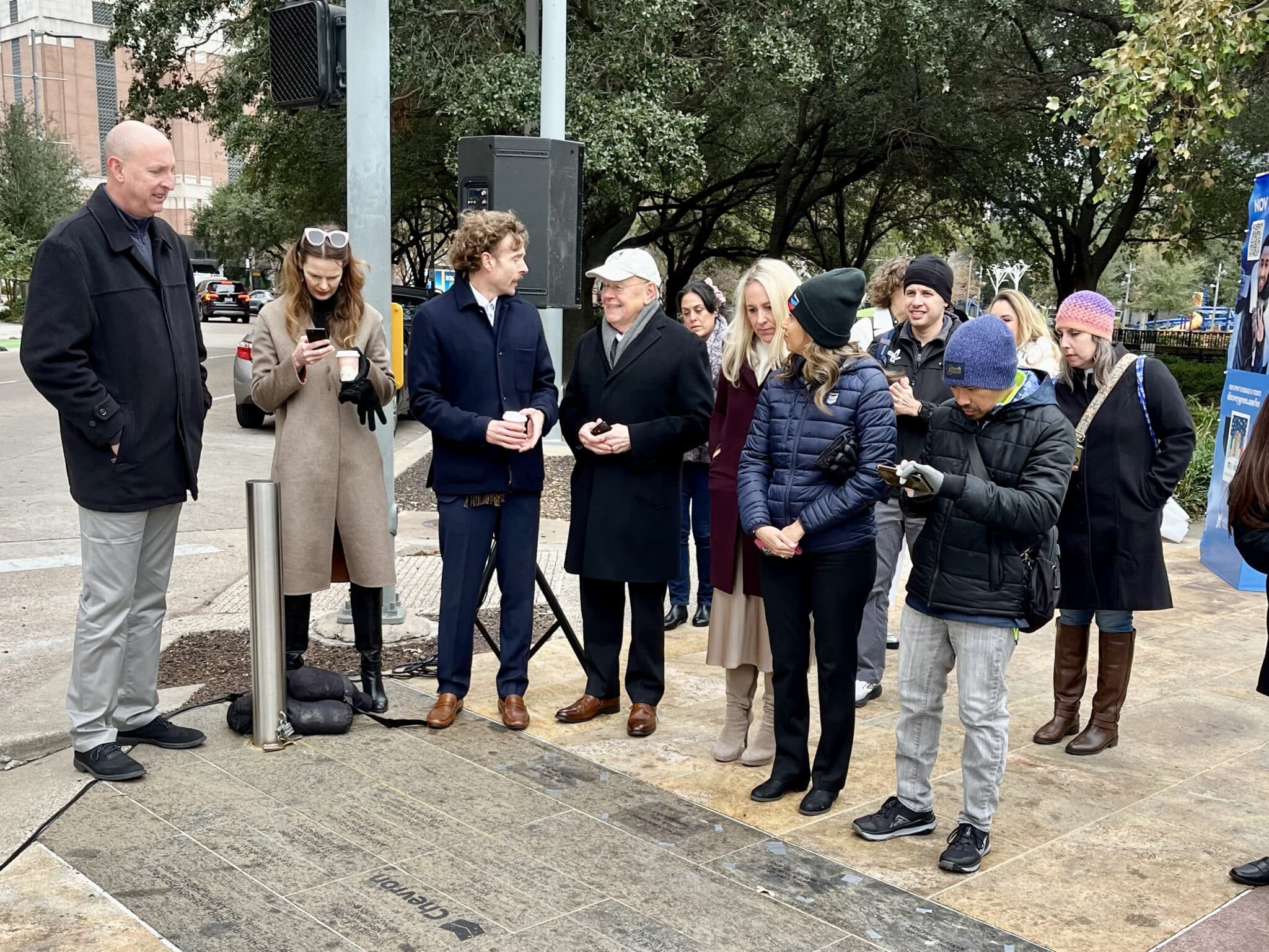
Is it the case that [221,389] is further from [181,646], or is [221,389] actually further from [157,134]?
[157,134]

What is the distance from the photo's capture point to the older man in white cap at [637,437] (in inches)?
209

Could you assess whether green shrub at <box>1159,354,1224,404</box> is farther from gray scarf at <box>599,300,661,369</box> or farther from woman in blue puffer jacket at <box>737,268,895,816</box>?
woman in blue puffer jacket at <box>737,268,895,816</box>

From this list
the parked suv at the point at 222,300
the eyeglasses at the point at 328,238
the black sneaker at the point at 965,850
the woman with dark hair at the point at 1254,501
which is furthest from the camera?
the parked suv at the point at 222,300

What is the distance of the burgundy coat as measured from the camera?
497 cm

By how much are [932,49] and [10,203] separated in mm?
38441

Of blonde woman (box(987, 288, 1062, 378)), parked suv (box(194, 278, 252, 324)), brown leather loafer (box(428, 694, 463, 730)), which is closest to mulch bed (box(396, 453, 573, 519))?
brown leather loafer (box(428, 694, 463, 730))

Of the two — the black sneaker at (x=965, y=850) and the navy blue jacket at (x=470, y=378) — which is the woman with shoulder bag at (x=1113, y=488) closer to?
the black sneaker at (x=965, y=850)

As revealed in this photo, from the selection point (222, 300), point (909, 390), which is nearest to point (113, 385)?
point (909, 390)

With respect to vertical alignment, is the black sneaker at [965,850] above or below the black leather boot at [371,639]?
below

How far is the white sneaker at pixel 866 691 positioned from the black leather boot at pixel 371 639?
211 centimetres

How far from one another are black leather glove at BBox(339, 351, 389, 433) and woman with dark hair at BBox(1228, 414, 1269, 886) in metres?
3.14

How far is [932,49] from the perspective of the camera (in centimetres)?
1827

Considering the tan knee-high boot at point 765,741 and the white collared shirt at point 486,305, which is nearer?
the tan knee-high boot at point 765,741

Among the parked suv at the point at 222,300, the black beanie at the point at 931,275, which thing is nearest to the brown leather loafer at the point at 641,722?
the black beanie at the point at 931,275
